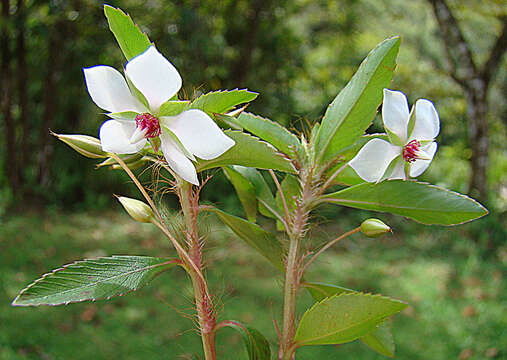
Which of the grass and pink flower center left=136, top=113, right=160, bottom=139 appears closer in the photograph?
pink flower center left=136, top=113, right=160, bottom=139

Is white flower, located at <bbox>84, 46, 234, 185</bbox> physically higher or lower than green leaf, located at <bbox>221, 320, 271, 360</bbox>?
higher

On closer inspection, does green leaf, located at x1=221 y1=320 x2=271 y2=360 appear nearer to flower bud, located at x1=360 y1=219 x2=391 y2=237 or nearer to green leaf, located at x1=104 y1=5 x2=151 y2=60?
flower bud, located at x1=360 y1=219 x2=391 y2=237

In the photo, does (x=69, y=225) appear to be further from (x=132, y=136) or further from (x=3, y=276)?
(x=132, y=136)

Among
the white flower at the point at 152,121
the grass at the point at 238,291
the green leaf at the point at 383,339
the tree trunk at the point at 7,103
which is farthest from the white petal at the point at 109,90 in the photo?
the tree trunk at the point at 7,103

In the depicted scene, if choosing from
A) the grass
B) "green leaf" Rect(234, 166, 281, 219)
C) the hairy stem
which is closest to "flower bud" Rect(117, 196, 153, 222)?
the hairy stem

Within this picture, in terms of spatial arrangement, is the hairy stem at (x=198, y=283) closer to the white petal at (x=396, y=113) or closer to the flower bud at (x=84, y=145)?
the flower bud at (x=84, y=145)

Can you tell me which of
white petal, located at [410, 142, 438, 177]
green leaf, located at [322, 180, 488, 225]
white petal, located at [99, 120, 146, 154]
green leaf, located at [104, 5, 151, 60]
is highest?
green leaf, located at [104, 5, 151, 60]

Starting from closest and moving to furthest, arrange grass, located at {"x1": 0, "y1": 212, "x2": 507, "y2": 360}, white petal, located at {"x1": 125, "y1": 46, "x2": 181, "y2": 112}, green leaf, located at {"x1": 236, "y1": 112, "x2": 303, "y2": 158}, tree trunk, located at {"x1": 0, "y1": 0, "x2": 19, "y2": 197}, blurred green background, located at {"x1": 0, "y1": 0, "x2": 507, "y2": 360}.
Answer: white petal, located at {"x1": 125, "y1": 46, "x2": 181, "y2": 112}
green leaf, located at {"x1": 236, "y1": 112, "x2": 303, "y2": 158}
grass, located at {"x1": 0, "y1": 212, "x2": 507, "y2": 360}
blurred green background, located at {"x1": 0, "y1": 0, "x2": 507, "y2": 360}
tree trunk, located at {"x1": 0, "y1": 0, "x2": 19, "y2": 197}

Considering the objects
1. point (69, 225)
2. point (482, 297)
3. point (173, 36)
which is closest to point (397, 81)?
point (173, 36)
